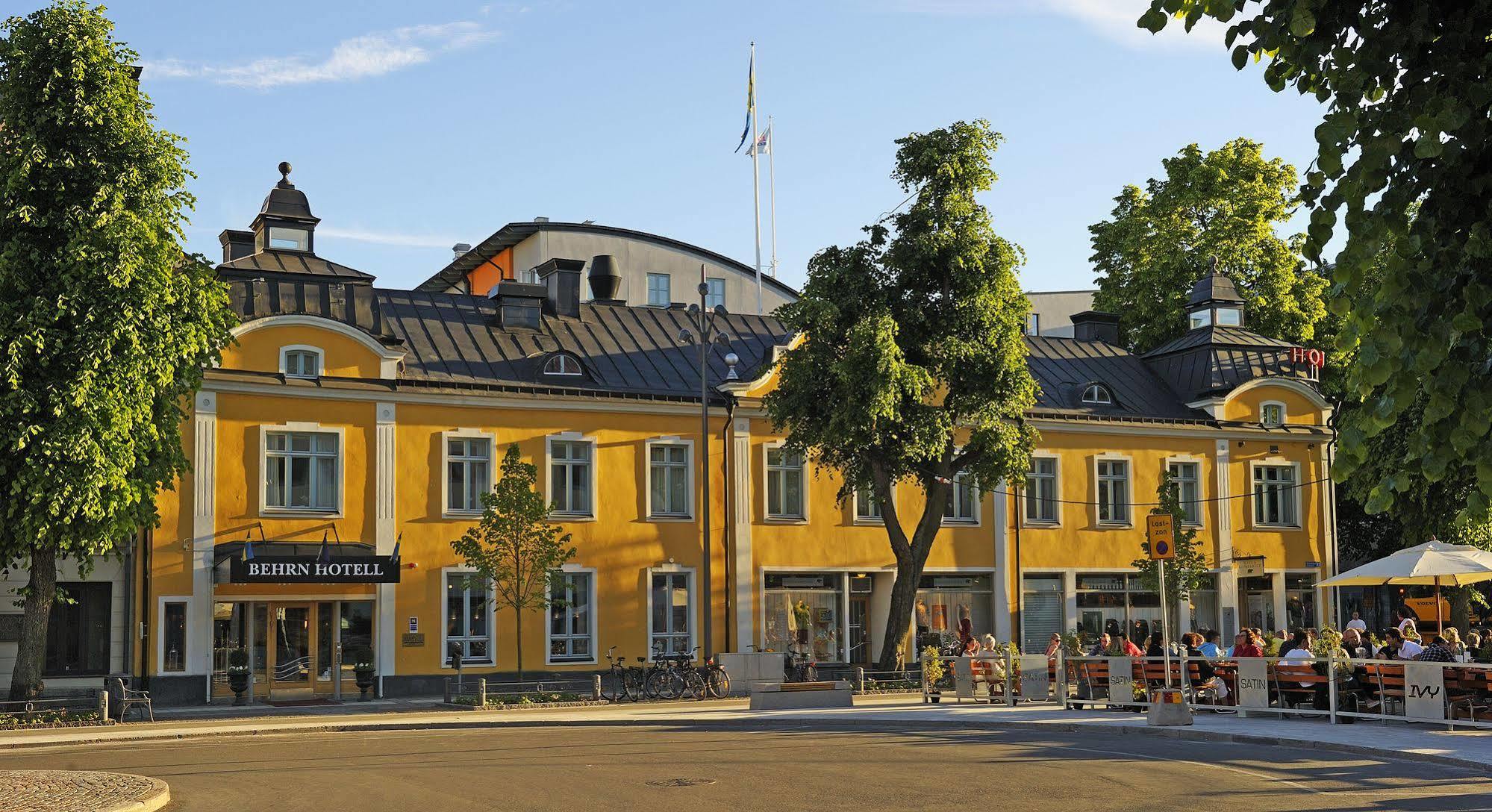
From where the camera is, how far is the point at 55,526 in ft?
91.9

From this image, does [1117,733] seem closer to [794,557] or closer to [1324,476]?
[794,557]

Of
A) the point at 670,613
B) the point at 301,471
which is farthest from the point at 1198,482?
the point at 301,471

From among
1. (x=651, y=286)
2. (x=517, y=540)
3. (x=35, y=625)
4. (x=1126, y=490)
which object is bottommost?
(x=35, y=625)

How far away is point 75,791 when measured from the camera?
15992mm

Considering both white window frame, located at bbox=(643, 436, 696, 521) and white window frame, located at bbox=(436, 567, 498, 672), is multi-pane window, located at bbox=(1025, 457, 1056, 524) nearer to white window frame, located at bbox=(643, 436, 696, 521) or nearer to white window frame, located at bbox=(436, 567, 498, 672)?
white window frame, located at bbox=(643, 436, 696, 521)

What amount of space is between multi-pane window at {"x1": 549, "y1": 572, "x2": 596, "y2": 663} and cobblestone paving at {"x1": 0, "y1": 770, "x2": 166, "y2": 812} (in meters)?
19.5

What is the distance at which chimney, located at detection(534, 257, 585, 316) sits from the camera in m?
42.1

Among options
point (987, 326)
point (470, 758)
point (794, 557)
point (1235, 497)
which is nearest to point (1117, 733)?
point (470, 758)

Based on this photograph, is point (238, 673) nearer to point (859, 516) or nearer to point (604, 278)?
point (859, 516)

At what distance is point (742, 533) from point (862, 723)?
13634 millimetres

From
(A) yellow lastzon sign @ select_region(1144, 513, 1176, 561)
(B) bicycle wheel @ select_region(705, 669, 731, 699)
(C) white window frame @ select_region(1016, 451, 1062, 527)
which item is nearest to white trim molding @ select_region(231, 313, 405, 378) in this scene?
(B) bicycle wheel @ select_region(705, 669, 731, 699)

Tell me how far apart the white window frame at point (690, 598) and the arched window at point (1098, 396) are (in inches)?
521

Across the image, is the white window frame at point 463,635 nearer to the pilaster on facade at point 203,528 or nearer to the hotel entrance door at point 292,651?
the hotel entrance door at point 292,651

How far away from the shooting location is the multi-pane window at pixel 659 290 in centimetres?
5916
